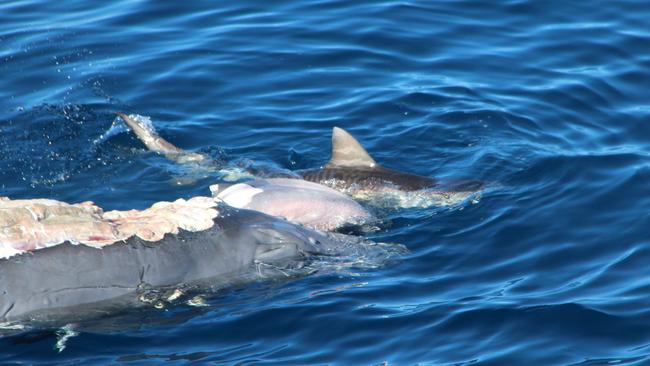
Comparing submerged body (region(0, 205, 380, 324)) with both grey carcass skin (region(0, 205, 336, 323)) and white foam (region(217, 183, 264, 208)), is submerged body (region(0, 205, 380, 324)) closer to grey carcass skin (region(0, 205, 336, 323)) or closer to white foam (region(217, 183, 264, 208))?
grey carcass skin (region(0, 205, 336, 323))

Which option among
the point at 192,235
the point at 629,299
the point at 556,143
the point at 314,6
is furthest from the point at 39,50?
the point at 629,299

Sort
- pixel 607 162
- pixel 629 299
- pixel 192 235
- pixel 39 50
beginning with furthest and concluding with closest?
pixel 39 50, pixel 607 162, pixel 629 299, pixel 192 235

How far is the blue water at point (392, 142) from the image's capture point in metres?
7.54

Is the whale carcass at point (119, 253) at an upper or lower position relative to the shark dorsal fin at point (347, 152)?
upper

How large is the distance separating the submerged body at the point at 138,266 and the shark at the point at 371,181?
2.51 meters

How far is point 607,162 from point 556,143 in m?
0.79

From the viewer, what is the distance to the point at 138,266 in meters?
7.17

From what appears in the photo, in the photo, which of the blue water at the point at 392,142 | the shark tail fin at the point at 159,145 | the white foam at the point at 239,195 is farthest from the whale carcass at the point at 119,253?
the shark tail fin at the point at 159,145

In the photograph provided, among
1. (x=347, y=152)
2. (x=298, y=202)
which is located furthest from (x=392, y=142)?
(x=298, y=202)

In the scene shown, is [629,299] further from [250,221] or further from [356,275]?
[250,221]

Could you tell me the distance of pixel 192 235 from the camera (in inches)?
295

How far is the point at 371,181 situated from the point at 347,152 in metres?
0.42

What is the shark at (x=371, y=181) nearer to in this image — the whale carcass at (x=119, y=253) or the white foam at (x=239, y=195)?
the white foam at (x=239, y=195)

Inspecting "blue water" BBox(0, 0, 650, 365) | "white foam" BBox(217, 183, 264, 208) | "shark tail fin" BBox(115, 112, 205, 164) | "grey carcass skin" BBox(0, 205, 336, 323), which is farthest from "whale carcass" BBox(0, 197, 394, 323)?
"shark tail fin" BBox(115, 112, 205, 164)
